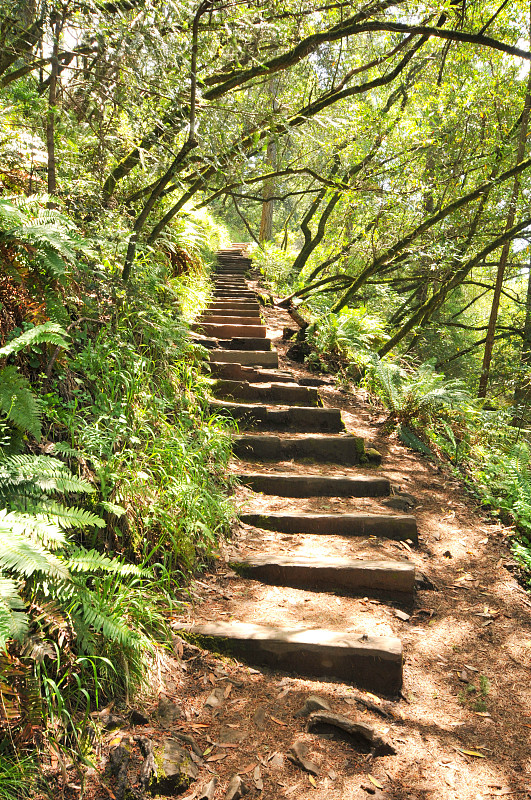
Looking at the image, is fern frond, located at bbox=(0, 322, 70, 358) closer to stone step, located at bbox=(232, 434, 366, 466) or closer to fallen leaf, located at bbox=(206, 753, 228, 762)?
fallen leaf, located at bbox=(206, 753, 228, 762)

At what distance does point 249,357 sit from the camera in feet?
22.6

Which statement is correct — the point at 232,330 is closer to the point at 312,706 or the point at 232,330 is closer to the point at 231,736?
the point at 312,706

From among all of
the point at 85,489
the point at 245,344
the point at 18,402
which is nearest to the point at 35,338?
the point at 18,402

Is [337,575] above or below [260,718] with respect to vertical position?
above

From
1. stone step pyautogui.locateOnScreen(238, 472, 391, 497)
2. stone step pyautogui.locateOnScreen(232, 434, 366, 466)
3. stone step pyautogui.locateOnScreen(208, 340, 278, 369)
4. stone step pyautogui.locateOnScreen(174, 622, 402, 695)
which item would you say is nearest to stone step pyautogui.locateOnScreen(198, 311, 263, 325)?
stone step pyautogui.locateOnScreen(208, 340, 278, 369)

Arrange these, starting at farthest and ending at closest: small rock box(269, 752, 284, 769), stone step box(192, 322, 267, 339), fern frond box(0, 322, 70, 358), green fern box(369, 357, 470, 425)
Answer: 1. stone step box(192, 322, 267, 339)
2. green fern box(369, 357, 470, 425)
3. fern frond box(0, 322, 70, 358)
4. small rock box(269, 752, 284, 769)

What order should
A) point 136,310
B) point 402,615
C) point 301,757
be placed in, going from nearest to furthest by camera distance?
point 301,757
point 402,615
point 136,310

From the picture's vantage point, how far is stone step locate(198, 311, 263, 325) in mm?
7805

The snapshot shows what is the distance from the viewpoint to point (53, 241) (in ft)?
9.60

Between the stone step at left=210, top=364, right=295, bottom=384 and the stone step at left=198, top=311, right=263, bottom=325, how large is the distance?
1.70 m

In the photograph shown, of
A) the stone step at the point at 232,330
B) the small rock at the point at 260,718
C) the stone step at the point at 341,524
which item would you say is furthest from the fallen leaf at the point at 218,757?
the stone step at the point at 232,330

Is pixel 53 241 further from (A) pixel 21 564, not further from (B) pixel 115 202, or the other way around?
(B) pixel 115 202

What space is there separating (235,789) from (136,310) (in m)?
3.79

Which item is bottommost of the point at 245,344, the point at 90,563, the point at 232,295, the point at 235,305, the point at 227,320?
the point at 90,563
